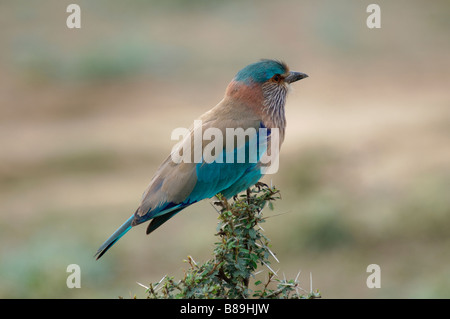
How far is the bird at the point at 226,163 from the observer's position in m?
5.12

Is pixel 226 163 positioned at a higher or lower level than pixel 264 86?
lower

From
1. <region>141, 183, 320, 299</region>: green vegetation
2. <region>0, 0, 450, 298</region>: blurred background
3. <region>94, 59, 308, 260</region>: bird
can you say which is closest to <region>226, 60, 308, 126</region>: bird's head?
<region>94, 59, 308, 260</region>: bird

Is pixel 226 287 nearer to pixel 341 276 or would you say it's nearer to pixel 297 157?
pixel 341 276

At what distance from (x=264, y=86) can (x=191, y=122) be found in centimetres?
972

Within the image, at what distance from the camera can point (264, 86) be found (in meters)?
6.11

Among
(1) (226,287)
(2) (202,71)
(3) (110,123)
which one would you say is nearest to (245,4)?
(2) (202,71)

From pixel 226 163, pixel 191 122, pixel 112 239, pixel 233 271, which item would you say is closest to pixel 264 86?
pixel 226 163

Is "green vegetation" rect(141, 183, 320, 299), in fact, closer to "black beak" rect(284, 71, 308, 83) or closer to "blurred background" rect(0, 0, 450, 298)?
"black beak" rect(284, 71, 308, 83)

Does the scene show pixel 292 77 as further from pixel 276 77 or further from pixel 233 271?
pixel 233 271

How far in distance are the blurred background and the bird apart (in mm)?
650

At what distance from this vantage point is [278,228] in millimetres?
11156

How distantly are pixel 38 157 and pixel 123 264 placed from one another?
489cm

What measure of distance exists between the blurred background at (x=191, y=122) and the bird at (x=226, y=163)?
25.6 inches

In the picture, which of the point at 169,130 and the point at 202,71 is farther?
the point at 202,71
